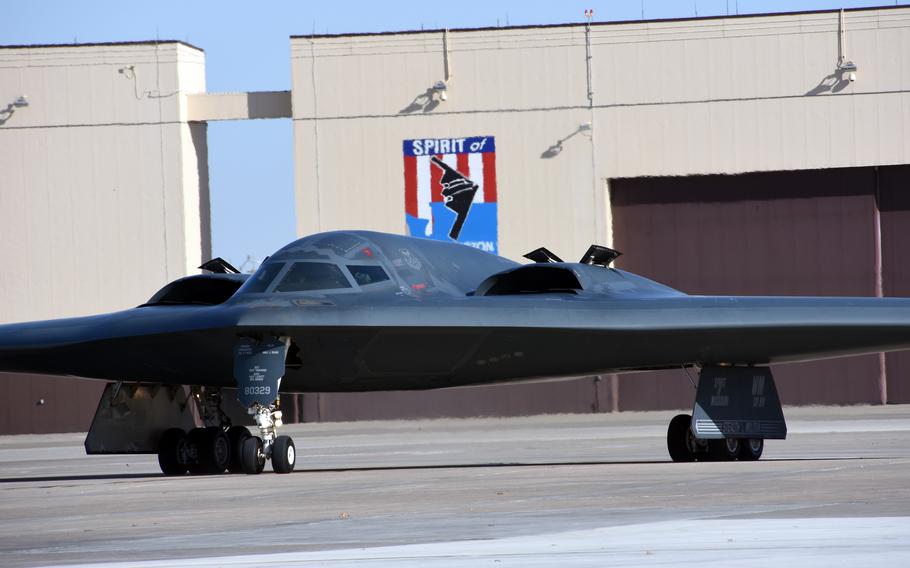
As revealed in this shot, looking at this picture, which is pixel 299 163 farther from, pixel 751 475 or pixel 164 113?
pixel 751 475

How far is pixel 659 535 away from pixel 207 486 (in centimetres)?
628

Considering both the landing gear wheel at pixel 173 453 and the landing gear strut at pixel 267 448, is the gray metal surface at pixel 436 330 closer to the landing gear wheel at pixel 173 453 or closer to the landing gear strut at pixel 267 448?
the landing gear strut at pixel 267 448

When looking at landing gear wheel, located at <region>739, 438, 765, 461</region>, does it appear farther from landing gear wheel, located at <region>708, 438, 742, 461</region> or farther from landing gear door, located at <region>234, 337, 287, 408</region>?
landing gear door, located at <region>234, 337, 287, 408</region>

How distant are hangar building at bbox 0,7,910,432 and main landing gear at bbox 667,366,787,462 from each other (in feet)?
50.2

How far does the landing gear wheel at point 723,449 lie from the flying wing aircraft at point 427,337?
18mm

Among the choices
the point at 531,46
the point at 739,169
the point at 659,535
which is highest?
the point at 531,46

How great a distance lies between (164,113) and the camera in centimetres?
3297

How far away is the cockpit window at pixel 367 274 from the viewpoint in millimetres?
15508

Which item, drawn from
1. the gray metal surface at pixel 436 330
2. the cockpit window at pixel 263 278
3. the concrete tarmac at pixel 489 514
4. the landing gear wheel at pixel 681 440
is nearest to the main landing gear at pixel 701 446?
the landing gear wheel at pixel 681 440

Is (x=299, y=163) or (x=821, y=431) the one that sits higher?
(x=299, y=163)

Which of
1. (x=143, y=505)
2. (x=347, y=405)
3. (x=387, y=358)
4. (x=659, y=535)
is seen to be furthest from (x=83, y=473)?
(x=347, y=405)

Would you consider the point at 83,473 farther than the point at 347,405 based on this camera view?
No

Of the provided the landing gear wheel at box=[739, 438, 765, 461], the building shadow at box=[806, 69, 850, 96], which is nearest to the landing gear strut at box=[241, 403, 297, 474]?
the landing gear wheel at box=[739, 438, 765, 461]

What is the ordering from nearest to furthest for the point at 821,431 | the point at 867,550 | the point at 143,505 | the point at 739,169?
the point at 867,550 < the point at 143,505 < the point at 821,431 < the point at 739,169
